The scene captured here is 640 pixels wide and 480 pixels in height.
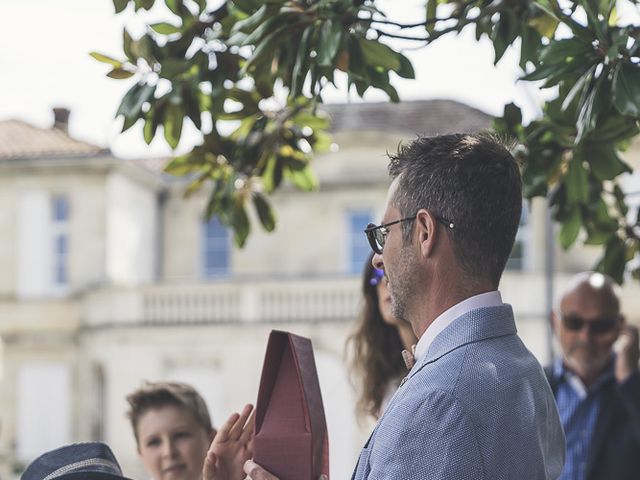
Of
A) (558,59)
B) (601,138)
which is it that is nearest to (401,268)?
(558,59)

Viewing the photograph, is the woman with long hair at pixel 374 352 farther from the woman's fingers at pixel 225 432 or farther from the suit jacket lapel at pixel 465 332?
the suit jacket lapel at pixel 465 332

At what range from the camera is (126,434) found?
102 ft

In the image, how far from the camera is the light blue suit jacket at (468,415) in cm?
245

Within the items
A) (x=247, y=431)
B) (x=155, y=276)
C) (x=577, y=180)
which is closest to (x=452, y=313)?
(x=247, y=431)

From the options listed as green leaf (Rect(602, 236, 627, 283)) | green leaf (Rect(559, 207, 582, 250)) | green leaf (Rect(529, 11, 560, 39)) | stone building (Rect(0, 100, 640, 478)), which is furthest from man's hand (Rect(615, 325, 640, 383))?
stone building (Rect(0, 100, 640, 478))

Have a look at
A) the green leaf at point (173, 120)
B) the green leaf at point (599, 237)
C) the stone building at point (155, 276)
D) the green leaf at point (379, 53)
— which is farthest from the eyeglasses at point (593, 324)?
the stone building at point (155, 276)

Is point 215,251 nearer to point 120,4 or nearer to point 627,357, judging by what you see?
point 627,357

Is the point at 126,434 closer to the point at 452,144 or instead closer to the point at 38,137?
the point at 38,137

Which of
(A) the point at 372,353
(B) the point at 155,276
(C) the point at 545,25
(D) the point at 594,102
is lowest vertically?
(B) the point at 155,276

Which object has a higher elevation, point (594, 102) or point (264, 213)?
point (594, 102)

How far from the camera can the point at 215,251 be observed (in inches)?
1398

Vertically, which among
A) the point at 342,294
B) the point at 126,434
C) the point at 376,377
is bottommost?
the point at 126,434

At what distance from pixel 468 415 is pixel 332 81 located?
167 cm

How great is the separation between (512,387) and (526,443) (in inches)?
4.1
